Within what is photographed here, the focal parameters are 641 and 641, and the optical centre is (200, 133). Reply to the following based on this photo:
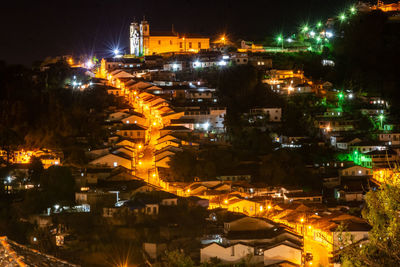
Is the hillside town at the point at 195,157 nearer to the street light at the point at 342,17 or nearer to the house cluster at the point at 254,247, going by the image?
the house cluster at the point at 254,247

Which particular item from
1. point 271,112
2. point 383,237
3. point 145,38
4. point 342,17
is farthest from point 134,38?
point 383,237

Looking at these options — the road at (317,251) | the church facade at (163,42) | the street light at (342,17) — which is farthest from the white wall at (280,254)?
the street light at (342,17)

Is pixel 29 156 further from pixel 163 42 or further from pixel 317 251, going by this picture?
pixel 163 42

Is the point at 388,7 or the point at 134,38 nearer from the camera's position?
the point at 134,38

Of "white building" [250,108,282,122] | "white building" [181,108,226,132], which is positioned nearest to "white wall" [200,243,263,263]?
"white building" [181,108,226,132]

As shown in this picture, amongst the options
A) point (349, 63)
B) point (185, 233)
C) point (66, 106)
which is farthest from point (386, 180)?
point (349, 63)

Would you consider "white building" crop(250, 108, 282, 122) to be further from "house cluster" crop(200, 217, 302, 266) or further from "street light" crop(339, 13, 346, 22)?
"street light" crop(339, 13, 346, 22)
